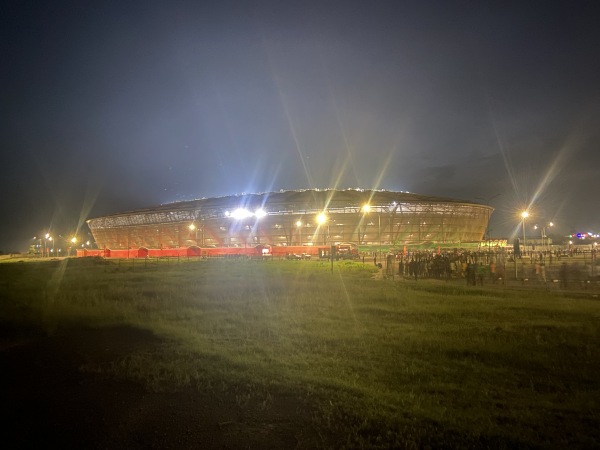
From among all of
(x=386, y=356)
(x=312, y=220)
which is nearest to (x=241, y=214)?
(x=312, y=220)

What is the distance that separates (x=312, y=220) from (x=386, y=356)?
255ft

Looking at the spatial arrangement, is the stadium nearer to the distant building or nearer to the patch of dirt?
the distant building

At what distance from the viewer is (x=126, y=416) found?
18.0ft

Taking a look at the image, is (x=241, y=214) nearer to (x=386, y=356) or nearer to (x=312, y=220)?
(x=312, y=220)

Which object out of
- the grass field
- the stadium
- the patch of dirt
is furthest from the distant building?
the patch of dirt

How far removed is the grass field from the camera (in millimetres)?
5070

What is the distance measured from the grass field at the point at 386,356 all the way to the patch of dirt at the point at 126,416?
0.32m

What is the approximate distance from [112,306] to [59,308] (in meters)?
1.52

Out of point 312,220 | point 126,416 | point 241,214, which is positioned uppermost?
point 241,214

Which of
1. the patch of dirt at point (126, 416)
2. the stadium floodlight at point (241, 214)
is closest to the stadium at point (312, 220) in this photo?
the stadium floodlight at point (241, 214)

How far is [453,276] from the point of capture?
26359 mm

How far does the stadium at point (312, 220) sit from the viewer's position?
3354 inches

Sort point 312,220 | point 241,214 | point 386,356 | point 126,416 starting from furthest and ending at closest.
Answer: point 312,220, point 241,214, point 386,356, point 126,416

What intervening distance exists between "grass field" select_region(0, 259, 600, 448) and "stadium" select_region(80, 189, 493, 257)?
65049mm
